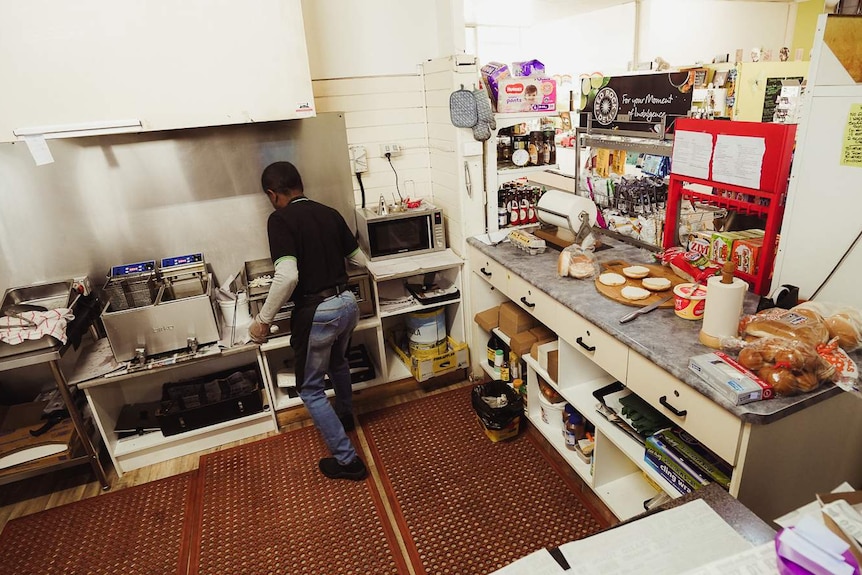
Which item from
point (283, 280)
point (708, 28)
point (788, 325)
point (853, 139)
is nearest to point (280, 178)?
point (283, 280)

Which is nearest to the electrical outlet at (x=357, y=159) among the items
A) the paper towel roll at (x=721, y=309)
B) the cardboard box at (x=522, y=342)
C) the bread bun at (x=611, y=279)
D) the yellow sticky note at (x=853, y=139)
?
the cardboard box at (x=522, y=342)

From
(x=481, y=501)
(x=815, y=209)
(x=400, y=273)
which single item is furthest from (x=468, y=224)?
(x=815, y=209)

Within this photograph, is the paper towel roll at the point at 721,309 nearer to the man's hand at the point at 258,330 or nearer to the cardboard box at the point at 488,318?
the cardboard box at the point at 488,318

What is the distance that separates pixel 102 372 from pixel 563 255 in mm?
2240

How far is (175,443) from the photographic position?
107 inches

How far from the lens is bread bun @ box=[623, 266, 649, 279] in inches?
82.7

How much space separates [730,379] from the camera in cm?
134

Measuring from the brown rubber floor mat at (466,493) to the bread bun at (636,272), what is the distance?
1.00 metres

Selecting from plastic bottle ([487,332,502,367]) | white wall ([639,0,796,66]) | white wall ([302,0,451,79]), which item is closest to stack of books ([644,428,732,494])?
plastic bottle ([487,332,502,367])

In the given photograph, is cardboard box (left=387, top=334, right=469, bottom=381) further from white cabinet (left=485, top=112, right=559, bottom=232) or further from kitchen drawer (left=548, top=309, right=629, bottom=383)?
kitchen drawer (left=548, top=309, right=629, bottom=383)

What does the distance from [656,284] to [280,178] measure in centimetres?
162

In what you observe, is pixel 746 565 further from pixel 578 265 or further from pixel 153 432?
pixel 153 432

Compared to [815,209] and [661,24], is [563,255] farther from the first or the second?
[661,24]

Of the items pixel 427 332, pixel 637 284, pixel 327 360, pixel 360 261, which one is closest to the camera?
pixel 637 284
